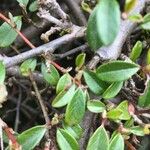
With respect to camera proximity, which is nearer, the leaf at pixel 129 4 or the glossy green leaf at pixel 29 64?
the leaf at pixel 129 4

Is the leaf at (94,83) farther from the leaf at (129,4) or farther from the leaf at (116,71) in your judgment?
the leaf at (129,4)

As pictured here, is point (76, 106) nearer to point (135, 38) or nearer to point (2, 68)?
point (2, 68)


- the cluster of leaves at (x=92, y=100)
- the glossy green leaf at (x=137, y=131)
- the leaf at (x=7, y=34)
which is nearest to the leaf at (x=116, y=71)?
the cluster of leaves at (x=92, y=100)

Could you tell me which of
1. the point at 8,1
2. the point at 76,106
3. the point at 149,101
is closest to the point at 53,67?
the point at 76,106

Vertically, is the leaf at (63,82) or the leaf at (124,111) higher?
the leaf at (63,82)

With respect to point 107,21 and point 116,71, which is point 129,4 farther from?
point 116,71

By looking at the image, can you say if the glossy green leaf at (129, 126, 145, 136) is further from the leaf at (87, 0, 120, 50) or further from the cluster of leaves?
the leaf at (87, 0, 120, 50)

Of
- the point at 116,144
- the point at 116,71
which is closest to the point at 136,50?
the point at 116,71
